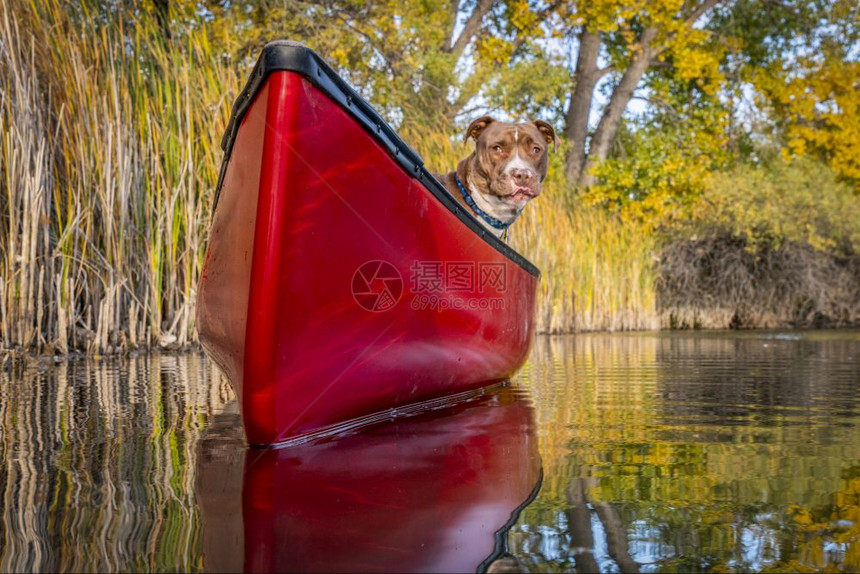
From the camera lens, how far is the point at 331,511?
1.34 metres

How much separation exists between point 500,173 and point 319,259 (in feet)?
5.57

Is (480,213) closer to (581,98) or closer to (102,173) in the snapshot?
(102,173)

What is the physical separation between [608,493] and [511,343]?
6.79ft

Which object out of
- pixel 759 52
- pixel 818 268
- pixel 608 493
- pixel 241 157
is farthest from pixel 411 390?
pixel 759 52

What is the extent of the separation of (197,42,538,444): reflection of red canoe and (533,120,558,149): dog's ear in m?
1.35

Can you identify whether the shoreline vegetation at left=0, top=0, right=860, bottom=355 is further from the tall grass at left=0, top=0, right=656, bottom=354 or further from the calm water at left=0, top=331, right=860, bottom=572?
the calm water at left=0, top=331, right=860, bottom=572

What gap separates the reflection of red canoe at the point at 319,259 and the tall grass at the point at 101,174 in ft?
7.19

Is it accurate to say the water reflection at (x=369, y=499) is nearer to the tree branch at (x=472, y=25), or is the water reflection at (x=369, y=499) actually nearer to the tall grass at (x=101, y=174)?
the tall grass at (x=101, y=174)

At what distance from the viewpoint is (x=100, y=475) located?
5.31 ft

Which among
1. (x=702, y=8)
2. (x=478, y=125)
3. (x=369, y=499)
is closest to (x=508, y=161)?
(x=478, y=125)

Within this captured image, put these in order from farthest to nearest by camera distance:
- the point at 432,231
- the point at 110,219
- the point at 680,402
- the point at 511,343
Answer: the point at 110,219 → the point at 511,343 → the point at 680,402 → the point at 432,231

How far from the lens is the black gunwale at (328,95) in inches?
75.3

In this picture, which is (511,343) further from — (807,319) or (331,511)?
(807,319)

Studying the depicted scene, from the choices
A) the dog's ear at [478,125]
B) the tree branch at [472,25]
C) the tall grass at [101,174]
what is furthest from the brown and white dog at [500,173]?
the tree branch at [472,25]
